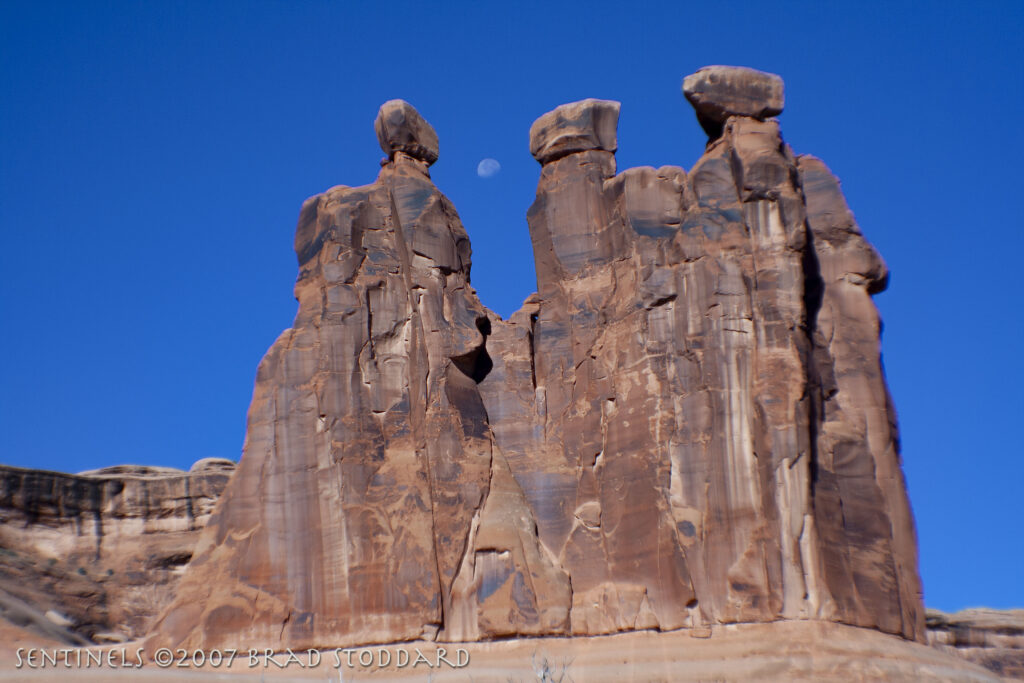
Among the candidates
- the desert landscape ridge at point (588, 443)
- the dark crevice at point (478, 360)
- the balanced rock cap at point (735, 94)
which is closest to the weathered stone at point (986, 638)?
the desert landscape ridge at point (588, 443)

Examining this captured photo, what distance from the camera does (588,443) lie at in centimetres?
5028

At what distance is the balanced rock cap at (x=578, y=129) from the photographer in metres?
54.4

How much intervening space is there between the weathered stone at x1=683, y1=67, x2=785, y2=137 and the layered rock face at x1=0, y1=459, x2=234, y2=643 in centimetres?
2556

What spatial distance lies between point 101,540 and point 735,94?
3131 centimetres

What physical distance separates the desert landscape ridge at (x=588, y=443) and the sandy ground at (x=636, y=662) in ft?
0.41

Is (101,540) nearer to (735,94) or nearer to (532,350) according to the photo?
(532,350)

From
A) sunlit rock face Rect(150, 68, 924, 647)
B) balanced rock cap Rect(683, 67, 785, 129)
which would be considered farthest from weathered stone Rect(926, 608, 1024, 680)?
balanced rock cap Rect(683, 67, 785, 129)

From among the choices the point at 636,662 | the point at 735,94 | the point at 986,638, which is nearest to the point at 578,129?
the point at 735,94

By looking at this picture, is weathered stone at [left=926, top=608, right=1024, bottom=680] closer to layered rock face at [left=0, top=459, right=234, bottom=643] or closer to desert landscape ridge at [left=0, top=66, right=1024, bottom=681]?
desert landscape ridge at [left=0, top=66, right=1024, bottom=681]

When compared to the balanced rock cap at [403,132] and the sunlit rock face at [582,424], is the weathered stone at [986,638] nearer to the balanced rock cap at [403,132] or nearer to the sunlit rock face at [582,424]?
the sunlit rock face at [582,424]

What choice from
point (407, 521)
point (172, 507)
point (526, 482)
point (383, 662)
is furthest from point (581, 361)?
point (172, 507)

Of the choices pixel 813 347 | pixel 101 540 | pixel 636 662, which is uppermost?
pixel 813 347

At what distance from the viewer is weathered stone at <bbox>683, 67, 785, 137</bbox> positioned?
5097 centimetres

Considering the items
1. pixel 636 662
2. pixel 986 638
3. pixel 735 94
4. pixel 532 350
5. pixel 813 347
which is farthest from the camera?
pixel 986 638
